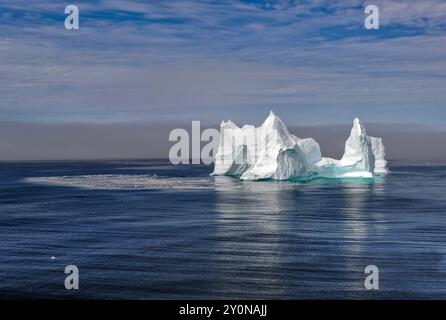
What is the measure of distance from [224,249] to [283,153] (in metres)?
42.4

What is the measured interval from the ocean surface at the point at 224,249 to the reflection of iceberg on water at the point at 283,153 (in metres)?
15.6

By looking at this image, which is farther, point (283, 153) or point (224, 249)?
point (283, 153)

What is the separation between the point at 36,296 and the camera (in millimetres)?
21047

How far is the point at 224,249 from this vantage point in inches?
1171

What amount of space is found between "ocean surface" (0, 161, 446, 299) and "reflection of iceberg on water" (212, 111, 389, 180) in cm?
1563

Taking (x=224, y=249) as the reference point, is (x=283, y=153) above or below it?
above

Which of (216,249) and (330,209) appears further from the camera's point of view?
(330,209)

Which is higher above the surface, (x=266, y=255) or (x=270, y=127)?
(x=270, y=127)

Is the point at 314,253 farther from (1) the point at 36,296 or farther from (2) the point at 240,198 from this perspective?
(2) the point at 240,198

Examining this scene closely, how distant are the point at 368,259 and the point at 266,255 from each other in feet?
16.7

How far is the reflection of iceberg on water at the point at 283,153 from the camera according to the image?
2719 inches
